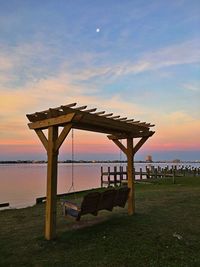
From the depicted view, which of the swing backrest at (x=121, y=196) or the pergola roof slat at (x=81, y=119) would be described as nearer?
A: the pergola roof slat at (x=81, y=119)

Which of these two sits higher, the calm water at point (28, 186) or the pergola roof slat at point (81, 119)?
the pergola roof slat at point (81, 119)

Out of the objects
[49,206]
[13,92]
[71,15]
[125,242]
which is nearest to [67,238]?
[49,206]

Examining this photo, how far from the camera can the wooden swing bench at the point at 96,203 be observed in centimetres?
739

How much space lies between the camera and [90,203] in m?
7.48

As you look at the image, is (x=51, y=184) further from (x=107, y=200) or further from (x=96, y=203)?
(x=107, y=200)

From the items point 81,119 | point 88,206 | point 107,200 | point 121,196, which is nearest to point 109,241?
point 88,206

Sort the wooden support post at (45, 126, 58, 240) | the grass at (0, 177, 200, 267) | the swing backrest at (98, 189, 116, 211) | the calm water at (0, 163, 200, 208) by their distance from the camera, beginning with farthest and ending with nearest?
the calm water at (0, 163, 200, 208)
the swing backrest at (98, 189, 116, 211)
the wooden support post at (45, 126, 58, 240)
the grass at (0, 177, 200, 267)

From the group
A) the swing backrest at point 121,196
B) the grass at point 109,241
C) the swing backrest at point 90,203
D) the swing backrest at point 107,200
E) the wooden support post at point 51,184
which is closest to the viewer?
the grass at point 109,241

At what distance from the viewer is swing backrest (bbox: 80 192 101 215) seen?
7.30 m

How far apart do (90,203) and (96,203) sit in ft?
0.81

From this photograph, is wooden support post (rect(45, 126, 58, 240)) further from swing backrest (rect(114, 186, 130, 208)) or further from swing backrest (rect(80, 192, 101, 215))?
swing backrest (rect(114, 186, 130, 208))

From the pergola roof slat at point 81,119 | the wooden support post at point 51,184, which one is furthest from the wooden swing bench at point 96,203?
the pergola roof slat at point 81,119

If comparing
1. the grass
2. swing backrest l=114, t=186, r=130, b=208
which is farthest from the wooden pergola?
swing backrest l=114, t=186, r=130, b=208

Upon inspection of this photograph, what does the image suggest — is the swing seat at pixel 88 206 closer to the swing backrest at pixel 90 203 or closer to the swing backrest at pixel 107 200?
the swing backrest at pixel 90 203
